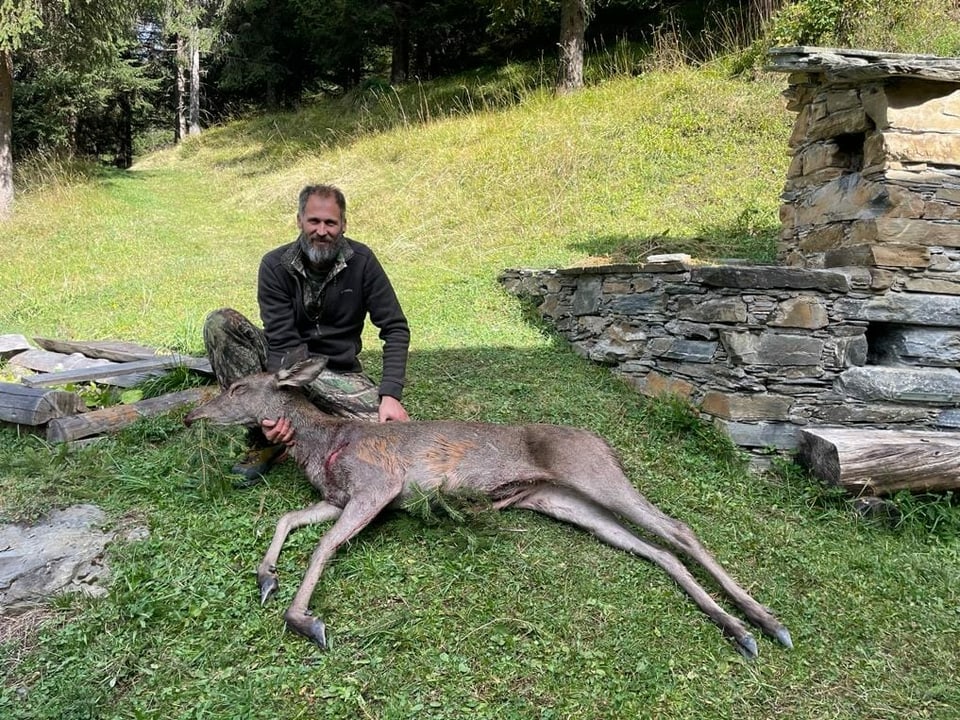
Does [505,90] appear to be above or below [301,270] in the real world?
above

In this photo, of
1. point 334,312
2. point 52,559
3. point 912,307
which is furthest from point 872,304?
point 52,559

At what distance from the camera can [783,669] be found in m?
3.38

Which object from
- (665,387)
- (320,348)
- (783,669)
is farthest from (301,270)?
(783,669)

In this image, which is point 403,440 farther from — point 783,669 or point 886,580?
point 886,580

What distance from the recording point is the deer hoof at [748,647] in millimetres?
3412

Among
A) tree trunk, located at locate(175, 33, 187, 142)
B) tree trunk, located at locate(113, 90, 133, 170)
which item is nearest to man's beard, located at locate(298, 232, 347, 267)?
tree trunk, located at locate(113, 90, 133, 170)

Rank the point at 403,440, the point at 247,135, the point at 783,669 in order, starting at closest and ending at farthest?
the point at 783,669, the point at 403,440, the point at 247,135

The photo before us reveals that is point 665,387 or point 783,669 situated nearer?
point 783,669

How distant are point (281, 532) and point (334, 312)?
1.67 metres

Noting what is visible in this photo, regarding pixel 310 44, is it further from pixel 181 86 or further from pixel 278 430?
pixel 278 430

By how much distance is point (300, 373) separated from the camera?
425cm

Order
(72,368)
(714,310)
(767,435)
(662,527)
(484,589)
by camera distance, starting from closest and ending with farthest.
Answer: (484,589), (662,527), (767,435), (714,310), (72,368)

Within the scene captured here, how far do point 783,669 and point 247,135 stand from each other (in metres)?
25.6

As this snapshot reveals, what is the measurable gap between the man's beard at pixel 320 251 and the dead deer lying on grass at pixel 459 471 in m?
0.75
